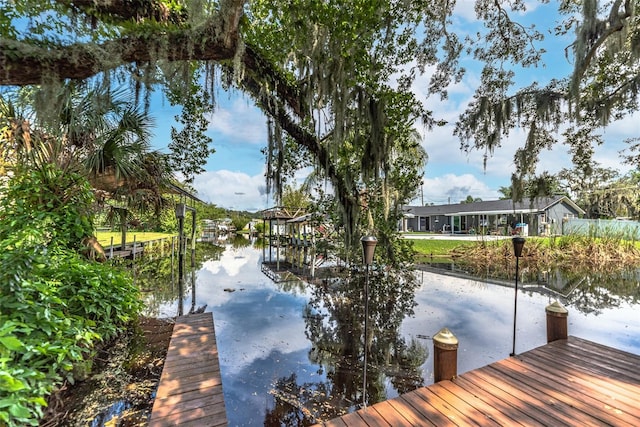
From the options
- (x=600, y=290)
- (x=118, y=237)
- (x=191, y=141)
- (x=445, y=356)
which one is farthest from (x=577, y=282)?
(x=118, y=237)

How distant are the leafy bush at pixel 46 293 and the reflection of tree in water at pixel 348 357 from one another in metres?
1.90

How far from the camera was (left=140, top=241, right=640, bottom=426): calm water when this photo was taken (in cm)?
311

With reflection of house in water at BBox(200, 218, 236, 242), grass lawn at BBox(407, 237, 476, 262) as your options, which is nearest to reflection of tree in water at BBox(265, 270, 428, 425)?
grass lawn at BBox(407, 237, 476, 262)

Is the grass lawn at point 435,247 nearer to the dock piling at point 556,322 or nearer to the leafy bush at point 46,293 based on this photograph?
the dock piling at point 556,322

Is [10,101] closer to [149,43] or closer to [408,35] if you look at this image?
[149,43]

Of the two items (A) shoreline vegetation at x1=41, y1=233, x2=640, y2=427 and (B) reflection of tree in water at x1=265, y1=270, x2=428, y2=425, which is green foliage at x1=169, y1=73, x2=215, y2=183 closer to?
(A) shoreline vegetation at x1=41, y1=233, x2=640, y2=427

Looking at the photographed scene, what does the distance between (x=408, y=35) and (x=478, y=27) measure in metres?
1.39

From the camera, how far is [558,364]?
291 cm

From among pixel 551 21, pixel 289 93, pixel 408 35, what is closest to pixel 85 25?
pixel 289 93

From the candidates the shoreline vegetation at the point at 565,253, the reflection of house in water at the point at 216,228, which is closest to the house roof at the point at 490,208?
the shoreline vegetation at the point at 565,253

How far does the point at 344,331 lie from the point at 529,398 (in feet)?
9.98

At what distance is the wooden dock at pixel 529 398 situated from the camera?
2.04 metres

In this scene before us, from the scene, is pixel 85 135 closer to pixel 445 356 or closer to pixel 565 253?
pixel 445 356

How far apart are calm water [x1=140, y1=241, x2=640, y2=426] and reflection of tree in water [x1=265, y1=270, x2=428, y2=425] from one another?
1 centimetres
